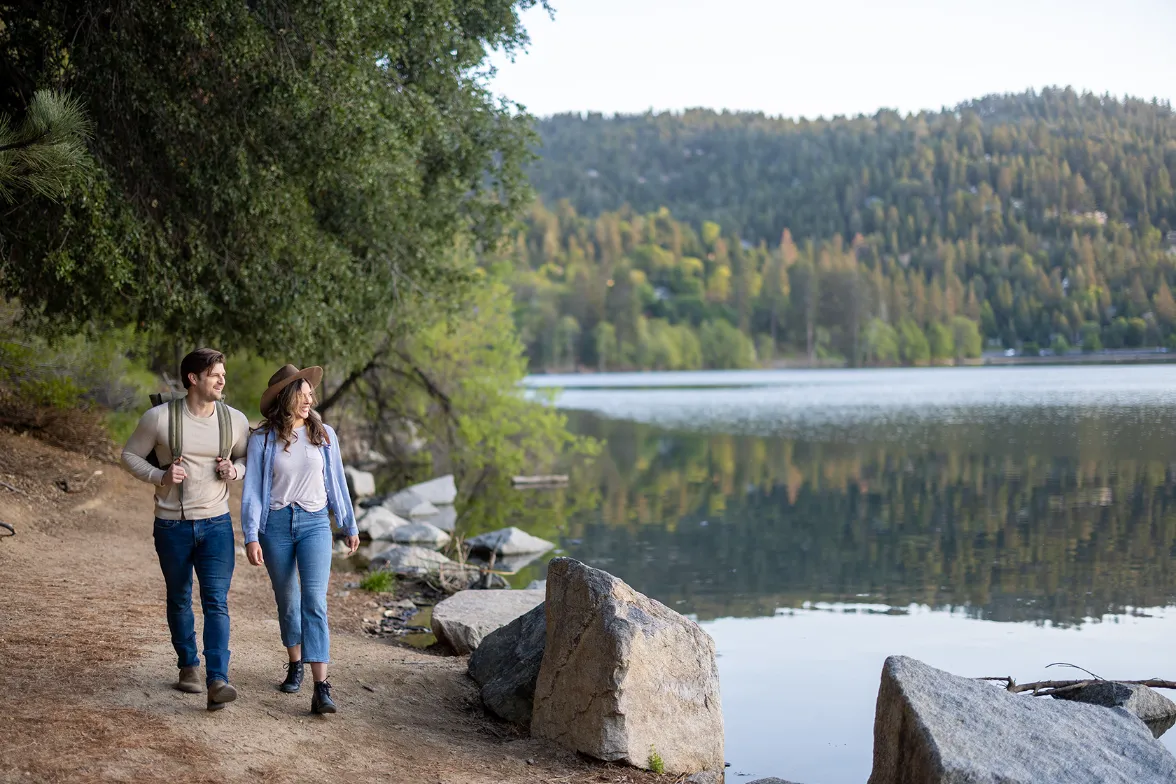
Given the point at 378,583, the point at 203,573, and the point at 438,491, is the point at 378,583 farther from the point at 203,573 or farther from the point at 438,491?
the point at 438,491

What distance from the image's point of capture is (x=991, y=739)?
22.2 ft

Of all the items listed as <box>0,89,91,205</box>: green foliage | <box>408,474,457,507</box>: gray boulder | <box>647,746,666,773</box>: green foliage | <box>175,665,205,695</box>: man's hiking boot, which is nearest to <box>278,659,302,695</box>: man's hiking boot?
<box>175,665,205,695</box>: man's hiking boot

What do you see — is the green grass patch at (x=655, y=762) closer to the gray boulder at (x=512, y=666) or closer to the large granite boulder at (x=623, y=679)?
the large granite boulder at (x=623, y=679)

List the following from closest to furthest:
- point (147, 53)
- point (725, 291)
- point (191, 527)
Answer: point (191, 527) < point (147, 53) < point (725, 291)

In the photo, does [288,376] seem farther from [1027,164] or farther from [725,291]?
[1027,164]

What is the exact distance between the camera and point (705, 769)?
8.02 metres

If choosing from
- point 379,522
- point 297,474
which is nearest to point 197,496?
point 297,474

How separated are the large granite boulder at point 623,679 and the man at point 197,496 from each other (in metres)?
2.24

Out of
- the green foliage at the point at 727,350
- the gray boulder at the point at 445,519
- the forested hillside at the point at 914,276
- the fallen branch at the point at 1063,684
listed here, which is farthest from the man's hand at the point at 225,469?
the green foliage at the point at 727,350

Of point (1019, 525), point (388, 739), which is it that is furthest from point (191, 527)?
point (1019, 525)

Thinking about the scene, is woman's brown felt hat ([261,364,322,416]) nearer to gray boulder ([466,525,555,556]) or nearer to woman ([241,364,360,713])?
woman ([241,364,360,713])

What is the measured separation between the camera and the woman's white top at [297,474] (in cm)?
720

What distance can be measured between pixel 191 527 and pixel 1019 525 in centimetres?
1802

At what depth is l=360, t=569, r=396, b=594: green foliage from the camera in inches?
583
